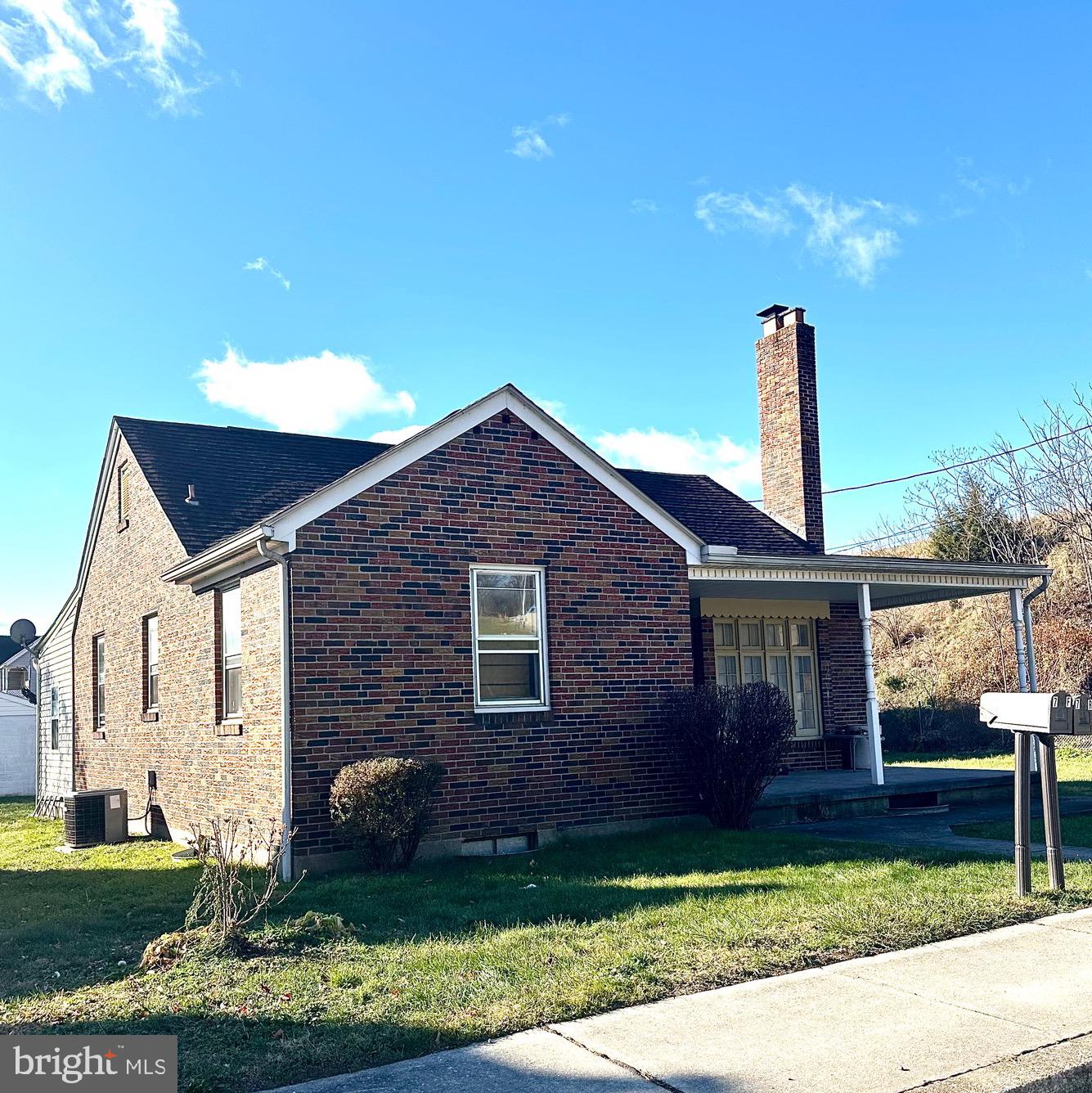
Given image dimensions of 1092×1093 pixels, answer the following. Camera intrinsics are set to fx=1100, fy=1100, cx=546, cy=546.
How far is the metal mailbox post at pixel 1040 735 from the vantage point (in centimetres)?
769

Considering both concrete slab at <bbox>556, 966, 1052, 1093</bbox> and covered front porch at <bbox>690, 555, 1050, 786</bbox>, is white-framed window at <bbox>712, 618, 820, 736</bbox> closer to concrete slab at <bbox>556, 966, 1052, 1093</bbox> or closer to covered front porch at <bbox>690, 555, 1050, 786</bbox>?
covered front porch at <bbox>690, 555, 1050, 786</bbox>

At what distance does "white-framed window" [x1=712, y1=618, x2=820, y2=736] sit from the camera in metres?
17.7

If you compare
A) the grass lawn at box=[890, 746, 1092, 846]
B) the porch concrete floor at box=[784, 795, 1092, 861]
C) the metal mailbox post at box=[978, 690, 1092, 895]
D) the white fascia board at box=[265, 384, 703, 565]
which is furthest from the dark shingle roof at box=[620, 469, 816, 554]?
the metal mailbox post at box=[978, 690, 1092, 895]

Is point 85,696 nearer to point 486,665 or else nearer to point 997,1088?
point 486,665

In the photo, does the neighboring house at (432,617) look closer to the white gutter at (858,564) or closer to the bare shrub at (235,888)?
the white gutter at (858,564)

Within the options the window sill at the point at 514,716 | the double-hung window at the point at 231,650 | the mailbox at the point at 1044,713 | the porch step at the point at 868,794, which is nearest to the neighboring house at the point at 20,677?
the double-hung window at the point at 231,650

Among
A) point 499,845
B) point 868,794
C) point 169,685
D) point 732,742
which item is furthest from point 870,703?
point 169,685

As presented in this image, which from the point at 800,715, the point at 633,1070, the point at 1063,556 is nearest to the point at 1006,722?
the point at 633,1070

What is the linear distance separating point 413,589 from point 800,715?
29.4 ft

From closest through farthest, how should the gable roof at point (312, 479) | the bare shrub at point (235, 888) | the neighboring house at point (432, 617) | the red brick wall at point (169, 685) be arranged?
the bare shrub at point (235, 888) < the neighboring house at point (432, 617) < the red brick wall at point (169, 685) < the gable roof at point (312, 479)

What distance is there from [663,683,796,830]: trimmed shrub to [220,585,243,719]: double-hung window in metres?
4.96

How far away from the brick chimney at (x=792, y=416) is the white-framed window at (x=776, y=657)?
158 centimetres

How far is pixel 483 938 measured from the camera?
721 cm

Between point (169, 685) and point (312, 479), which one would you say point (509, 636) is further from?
point (312, 479)
